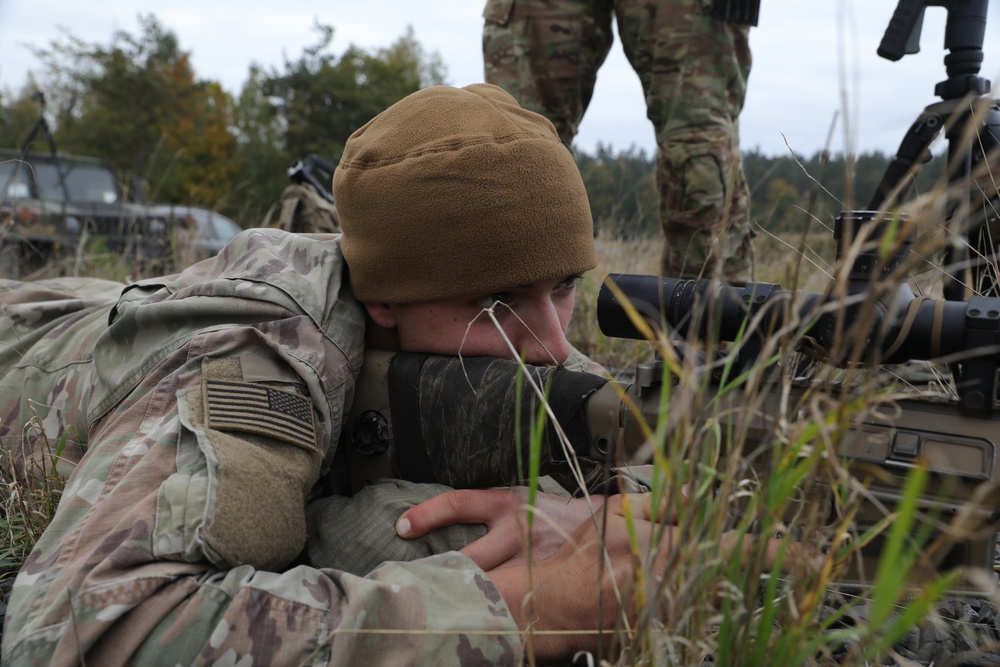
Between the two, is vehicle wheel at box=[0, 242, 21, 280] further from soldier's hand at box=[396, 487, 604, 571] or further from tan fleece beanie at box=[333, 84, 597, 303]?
soldier's hand at box=[396, 487, 604, 571]

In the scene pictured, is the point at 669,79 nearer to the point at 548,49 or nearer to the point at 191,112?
the point at 548,49

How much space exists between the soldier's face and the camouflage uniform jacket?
168 mm

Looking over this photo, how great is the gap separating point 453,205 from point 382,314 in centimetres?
35

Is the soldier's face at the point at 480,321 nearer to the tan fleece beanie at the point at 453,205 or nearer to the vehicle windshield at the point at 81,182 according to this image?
the tan fleece beanie at the point at 453,205

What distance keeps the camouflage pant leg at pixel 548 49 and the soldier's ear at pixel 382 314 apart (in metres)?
2.20

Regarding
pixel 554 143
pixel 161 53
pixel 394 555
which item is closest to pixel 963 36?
pixel 554 143

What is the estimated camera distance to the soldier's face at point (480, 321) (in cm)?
206

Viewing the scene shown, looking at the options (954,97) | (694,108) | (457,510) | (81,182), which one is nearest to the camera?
(457,510)

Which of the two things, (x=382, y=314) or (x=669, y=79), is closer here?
(x=382, y=314)

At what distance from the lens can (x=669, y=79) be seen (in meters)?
3.92

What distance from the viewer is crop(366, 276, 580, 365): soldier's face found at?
81.1 inches

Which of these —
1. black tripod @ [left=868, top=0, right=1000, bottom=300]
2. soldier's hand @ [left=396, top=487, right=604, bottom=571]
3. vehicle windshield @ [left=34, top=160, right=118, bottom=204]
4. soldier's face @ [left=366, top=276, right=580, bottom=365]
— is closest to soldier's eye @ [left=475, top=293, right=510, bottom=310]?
soldier's face @ [left=366, top=276, right=580, bottom=365]

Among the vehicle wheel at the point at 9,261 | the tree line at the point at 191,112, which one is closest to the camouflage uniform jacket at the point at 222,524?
the vehicle wheel at the point at 9,261

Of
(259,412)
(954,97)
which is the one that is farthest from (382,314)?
(954,97)
